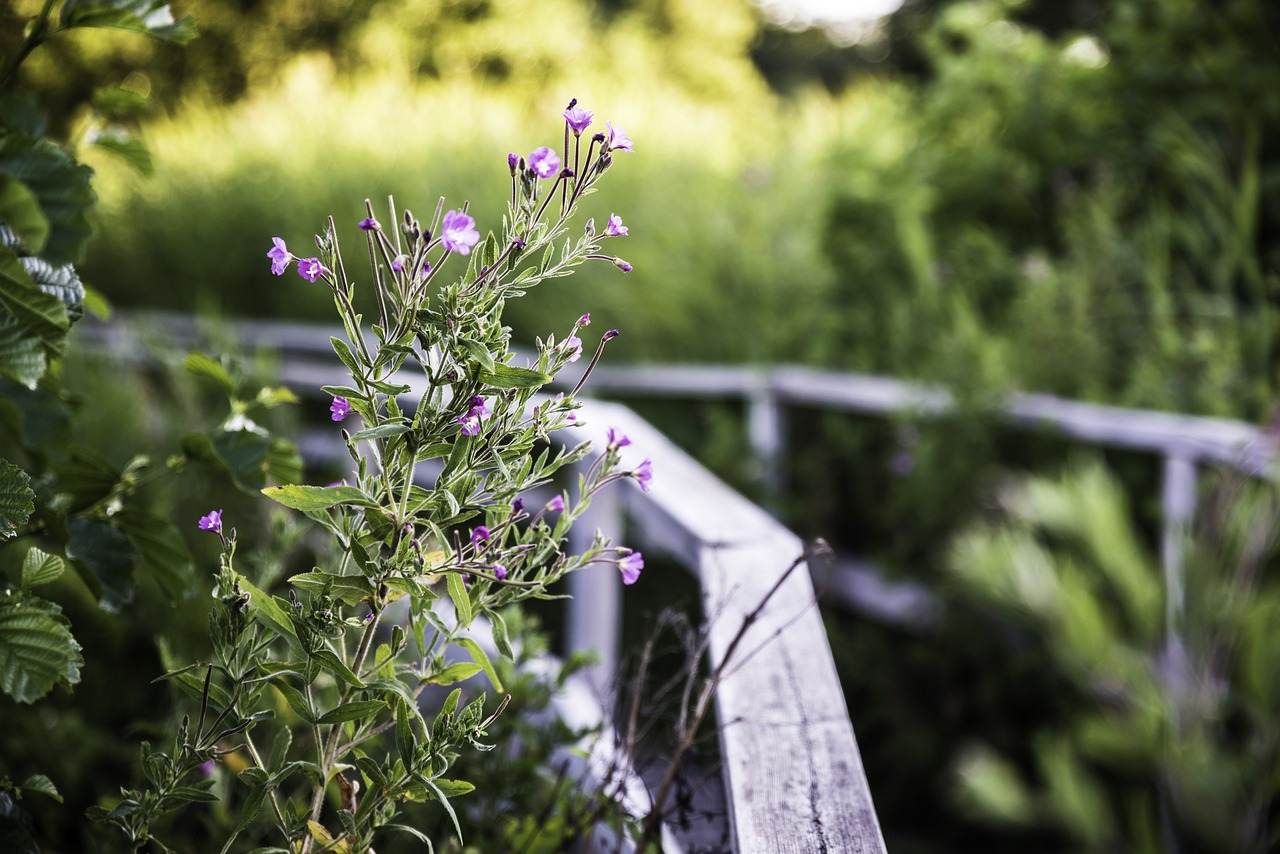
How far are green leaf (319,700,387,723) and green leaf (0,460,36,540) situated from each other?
0.31m

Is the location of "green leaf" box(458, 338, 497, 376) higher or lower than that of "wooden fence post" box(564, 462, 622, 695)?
higher

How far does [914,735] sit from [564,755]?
6.11 feet

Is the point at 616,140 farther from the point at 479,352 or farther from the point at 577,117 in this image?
the point at 479,352

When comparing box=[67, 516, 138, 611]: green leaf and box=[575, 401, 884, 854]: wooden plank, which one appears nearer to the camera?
box=[575, 401, 884, 854]: wooden plank

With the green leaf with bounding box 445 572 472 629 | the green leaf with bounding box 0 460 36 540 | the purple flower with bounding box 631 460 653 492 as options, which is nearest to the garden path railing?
the purple flower with bounding box 631 460 653 492

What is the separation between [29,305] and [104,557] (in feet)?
1.22

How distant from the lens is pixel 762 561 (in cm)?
136

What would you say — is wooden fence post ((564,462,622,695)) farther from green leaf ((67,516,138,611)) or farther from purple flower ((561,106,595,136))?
purple flower ((561,106,595,136))

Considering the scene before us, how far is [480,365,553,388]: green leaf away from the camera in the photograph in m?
0.79

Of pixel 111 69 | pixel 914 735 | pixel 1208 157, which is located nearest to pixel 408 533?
pixel 914 735

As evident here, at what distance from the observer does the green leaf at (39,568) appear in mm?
880

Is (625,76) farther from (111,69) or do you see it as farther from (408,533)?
(408,533)

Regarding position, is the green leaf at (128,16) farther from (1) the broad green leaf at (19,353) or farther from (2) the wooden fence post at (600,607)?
(2) the wooden fence post at (600,607)

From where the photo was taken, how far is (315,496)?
2.59ft
